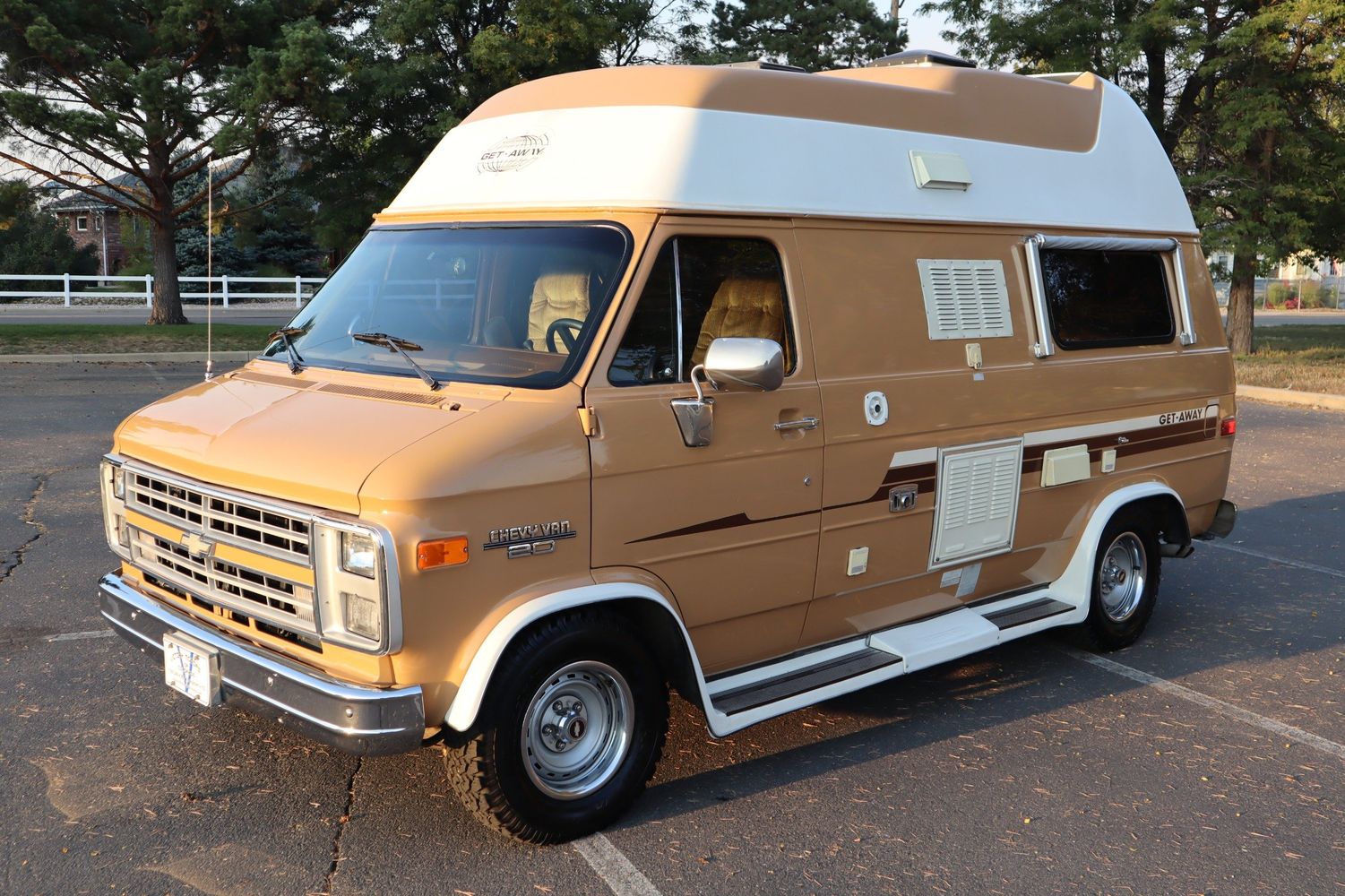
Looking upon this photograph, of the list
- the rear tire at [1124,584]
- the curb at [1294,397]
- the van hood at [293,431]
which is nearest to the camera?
the van hood at [293,431]

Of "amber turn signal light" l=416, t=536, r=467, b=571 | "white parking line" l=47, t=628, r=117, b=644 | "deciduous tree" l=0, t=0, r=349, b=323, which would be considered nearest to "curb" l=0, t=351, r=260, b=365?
"deciduous tree" l=0, t=0, r=349, b=323

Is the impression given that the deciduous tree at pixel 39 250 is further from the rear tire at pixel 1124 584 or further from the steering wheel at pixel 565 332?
the steering wheel at pixel 565 332

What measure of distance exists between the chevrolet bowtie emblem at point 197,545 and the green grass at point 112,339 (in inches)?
708

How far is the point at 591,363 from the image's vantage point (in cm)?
428

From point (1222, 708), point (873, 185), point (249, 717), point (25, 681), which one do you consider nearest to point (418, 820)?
point (249, 717)

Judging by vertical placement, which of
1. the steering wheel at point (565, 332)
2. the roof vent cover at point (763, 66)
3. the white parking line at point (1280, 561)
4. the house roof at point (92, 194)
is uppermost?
the house roof at point (92, 194)

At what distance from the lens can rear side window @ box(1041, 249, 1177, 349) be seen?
242 inches

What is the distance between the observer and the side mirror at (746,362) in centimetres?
427

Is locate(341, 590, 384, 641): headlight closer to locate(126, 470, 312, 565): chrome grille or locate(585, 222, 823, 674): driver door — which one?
locate(126, 470, 312, 565): chrome grille

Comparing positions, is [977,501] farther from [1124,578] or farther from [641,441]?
[641,441]

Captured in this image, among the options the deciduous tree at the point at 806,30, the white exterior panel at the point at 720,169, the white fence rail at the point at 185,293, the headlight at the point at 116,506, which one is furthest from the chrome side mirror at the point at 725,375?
the deciduous tree at the point at 806,30

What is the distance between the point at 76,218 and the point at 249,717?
6200 cm

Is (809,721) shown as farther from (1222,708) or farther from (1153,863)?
(1222,708)

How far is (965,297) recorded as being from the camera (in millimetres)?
5648
